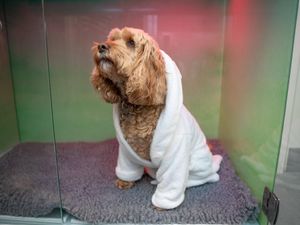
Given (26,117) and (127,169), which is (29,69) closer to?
(26,117)

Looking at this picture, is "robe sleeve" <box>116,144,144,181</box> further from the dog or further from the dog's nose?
the dog's nose

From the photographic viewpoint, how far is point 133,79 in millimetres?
850

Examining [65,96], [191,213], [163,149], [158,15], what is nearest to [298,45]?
[163,149]

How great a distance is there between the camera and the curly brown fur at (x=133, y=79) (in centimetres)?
85

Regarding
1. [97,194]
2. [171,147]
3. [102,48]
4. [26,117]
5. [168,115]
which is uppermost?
[102,48]

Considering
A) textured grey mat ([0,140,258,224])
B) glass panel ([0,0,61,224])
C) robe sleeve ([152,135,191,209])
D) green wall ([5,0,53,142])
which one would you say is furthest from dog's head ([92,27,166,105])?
green wall ([5,0,53,142])

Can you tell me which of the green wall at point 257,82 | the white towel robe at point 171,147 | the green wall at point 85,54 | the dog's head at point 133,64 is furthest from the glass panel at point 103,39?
the dog's head at point 133,64

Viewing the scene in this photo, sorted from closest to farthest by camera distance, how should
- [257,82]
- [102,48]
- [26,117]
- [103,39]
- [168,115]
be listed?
[102,48] < [168,115] < [257,82] < [103,39] < [26,117]

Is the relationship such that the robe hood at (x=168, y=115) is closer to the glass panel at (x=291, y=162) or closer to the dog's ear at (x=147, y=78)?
the dog's ear at (x=147, y=78)

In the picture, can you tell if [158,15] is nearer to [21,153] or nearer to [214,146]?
[214,146]

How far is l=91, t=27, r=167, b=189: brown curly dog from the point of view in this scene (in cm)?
85

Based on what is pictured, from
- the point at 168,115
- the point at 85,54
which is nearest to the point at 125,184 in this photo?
the point at 168,115

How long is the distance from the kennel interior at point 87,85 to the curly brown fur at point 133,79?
1.00ft

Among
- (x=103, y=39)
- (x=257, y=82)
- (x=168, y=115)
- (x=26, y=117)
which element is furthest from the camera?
(x=26, y=117)
